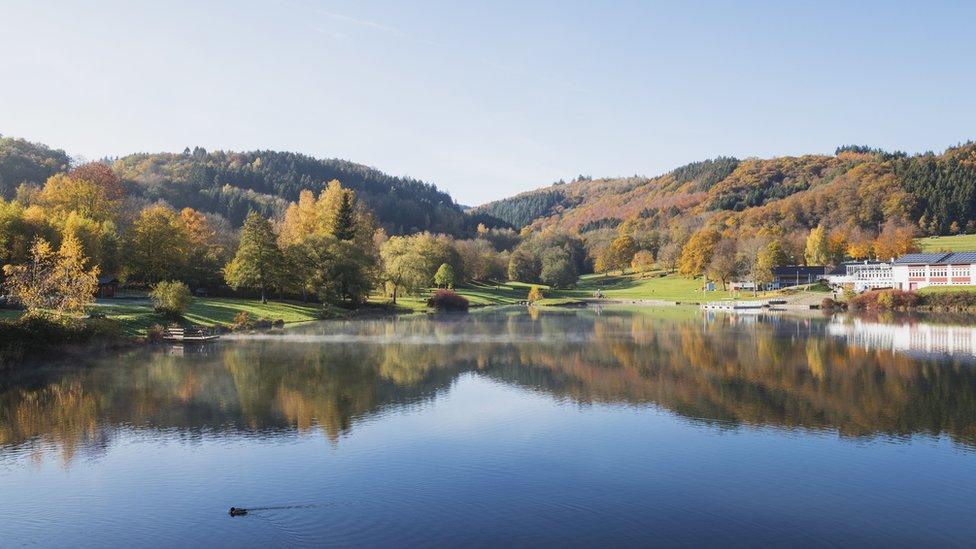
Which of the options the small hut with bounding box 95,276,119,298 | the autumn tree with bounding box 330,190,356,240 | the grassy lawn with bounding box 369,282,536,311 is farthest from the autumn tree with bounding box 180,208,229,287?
the grassy lawn with bounding box 369,282,536,311

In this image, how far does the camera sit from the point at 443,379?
3441 centimetres

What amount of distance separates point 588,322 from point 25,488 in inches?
2309

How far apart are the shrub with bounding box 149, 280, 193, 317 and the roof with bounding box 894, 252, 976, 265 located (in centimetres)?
9542

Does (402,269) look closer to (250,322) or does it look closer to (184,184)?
(250,322)

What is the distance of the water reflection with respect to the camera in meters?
24.2

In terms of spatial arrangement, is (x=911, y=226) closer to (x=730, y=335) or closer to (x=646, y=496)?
(x=730, y=335)

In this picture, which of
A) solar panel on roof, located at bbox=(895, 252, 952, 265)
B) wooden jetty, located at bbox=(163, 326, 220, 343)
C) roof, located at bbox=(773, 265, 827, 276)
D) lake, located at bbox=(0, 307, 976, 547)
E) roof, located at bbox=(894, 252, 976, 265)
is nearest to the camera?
lake, located at bbox=(0, 307, 976, 547)

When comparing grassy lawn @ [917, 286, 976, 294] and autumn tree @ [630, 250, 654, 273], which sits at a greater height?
autumn tree @ [630, 250, 654, 273]

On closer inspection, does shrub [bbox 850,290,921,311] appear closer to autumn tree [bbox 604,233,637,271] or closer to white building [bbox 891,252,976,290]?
white building [bbox 891,252,976,290]

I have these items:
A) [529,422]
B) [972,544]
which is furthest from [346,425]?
[972,544]

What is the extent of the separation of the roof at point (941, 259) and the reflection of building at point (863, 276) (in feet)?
12.4

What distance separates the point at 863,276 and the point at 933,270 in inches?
503

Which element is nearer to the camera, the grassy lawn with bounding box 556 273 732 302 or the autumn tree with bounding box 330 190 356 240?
the autumn tree with bounding box 330 190 356 240

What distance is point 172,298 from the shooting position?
5059 centimetres
